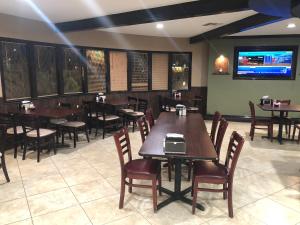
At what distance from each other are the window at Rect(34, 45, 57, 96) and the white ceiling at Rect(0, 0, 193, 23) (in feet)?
2.77

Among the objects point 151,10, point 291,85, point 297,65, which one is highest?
point 151,10

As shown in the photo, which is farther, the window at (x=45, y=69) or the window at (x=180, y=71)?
the window at (x=180, y=71)

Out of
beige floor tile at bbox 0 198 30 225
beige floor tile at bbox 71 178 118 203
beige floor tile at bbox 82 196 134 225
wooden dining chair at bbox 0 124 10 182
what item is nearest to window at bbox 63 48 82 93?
wooden dining chair at bbox 0 124 10 182

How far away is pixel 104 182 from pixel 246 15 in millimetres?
3970

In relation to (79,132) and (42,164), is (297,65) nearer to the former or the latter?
(79,132)

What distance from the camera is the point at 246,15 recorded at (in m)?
4.67

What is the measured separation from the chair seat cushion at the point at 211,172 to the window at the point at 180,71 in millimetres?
Answer: 5366

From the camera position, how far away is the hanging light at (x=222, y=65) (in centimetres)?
753

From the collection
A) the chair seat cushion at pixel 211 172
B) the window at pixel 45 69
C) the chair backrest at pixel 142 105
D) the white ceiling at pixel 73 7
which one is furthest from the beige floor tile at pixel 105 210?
the chair backrest at pixel 142 105

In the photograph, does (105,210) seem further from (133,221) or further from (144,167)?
(144,167)

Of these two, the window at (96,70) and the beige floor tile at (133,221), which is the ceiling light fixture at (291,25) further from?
the beige floor tile at (133,221)

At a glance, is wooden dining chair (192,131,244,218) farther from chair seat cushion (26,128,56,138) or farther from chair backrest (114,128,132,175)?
chair seat cushion (26,128,56,138)

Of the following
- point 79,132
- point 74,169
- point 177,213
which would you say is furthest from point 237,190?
point 79,132

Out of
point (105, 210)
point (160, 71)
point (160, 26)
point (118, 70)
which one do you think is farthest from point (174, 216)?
point (160, 71)
